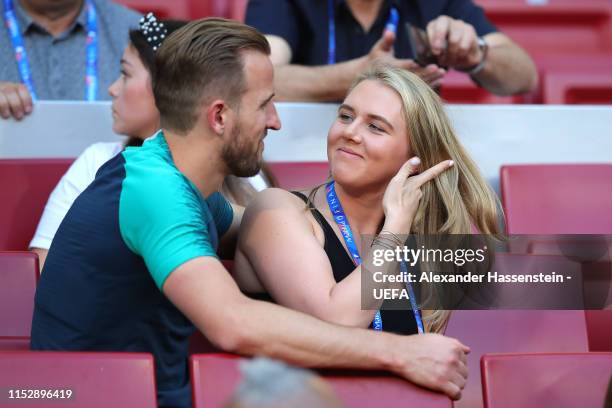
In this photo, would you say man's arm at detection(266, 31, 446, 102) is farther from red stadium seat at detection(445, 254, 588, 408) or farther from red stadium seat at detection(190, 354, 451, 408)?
red stadium seat at detection(190, 354, 451, 408)

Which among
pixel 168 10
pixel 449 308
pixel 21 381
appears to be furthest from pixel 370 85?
pixel 168 10

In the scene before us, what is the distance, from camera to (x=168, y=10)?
3607 mm

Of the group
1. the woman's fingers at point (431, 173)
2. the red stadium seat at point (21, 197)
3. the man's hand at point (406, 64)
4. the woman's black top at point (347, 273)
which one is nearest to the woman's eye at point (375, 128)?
the woman's fingers at point (431, 173)

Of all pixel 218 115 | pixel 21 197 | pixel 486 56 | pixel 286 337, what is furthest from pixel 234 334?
pixel 486 56

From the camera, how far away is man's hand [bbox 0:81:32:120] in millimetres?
2521

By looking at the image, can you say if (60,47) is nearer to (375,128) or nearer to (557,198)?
(375,128)

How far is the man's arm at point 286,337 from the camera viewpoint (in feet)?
4.93

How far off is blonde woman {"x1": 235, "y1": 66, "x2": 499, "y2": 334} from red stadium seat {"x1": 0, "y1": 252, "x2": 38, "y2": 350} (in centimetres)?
40

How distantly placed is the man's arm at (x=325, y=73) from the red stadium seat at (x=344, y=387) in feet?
3.78

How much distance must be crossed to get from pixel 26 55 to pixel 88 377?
1735mm

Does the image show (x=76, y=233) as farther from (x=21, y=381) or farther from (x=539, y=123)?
(x=539, y=123)

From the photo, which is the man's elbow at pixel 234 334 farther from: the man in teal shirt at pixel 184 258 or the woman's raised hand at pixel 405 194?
the woman's raised hand at pixel 405 194

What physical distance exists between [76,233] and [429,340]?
63 centimetres

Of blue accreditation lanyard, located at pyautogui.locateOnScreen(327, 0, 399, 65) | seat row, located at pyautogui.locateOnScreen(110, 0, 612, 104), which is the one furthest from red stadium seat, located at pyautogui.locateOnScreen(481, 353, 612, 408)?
seat row, located at pyautogui.locateOnScreen(110, 0, 612, 104)
